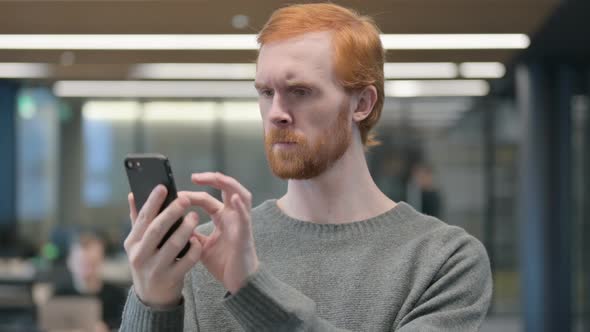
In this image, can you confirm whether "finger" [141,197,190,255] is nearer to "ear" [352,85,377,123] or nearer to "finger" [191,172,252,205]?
"finger" [191,172,252,205]

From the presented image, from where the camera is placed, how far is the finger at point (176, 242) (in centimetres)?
123

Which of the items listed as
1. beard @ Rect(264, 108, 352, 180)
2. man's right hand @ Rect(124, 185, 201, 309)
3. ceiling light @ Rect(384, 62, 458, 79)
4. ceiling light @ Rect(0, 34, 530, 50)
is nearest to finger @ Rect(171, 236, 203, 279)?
man's right hand @ Rect(124, 185, 201, 309)

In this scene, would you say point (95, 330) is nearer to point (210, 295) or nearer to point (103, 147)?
point (210, 295)

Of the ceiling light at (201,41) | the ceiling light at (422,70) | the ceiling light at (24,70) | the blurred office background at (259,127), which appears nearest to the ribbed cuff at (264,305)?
the blurred office background at (259,127)

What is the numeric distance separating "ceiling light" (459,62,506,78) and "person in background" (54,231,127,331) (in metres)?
4.50

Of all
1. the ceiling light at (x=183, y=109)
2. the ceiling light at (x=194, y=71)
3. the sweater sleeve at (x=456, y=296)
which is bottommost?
the sweater sleeve at (x=456, y=296)

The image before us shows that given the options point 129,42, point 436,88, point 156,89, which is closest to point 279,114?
point 129,42

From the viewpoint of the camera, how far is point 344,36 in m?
1.57

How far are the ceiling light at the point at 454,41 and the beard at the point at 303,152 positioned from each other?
5645 millimetres

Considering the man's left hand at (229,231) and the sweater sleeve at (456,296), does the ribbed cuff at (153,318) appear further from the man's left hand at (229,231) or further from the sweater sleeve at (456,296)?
the sweater sleeve at (456,296)

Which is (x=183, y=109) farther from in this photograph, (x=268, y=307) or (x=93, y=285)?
(x=268, y=307)

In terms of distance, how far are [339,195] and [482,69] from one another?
8059mm

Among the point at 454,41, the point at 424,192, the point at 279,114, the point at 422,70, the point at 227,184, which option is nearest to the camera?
the point at 227,184

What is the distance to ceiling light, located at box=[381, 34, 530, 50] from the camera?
721 cm
